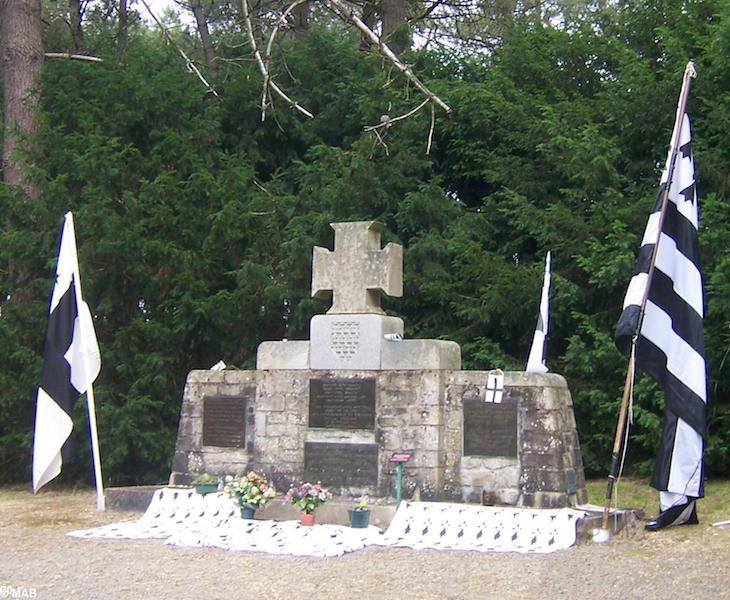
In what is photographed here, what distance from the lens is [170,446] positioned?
11359 millimetres

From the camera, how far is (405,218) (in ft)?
41.1

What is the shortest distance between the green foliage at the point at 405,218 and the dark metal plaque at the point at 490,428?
8.00 feet

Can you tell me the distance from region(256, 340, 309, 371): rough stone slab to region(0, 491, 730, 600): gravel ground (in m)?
2.31

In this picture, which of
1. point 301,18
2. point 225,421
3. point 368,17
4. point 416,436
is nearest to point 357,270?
point 416,436

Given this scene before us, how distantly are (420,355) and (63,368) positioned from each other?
3550mm

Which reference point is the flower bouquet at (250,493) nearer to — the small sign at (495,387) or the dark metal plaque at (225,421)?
the dark metal plaque at (225,421)

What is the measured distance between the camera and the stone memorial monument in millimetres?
8156

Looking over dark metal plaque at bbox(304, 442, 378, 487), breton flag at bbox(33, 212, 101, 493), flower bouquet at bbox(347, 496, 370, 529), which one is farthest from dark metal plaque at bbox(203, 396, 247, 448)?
flower bouquet at bbox(347, 496, 370, 529)

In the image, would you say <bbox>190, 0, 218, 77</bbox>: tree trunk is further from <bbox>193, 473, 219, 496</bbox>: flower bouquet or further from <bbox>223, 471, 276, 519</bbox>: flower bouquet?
<bbox>223, 471, 276, 519</bbox>: flower bouquet

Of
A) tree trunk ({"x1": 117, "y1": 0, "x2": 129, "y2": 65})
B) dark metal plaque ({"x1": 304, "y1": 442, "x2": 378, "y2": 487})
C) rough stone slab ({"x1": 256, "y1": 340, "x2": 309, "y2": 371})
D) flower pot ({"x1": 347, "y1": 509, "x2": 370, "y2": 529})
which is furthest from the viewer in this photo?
tree trunk ({"x1": 117, "y1": 0, "x2": 129, "y2": 65})

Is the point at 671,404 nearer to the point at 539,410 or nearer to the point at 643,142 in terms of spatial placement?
the point at 539,410

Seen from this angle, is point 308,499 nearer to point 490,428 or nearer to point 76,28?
point 490,428

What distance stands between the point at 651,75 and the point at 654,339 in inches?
202

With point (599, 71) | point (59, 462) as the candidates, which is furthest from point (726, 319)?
point (59, 462)
